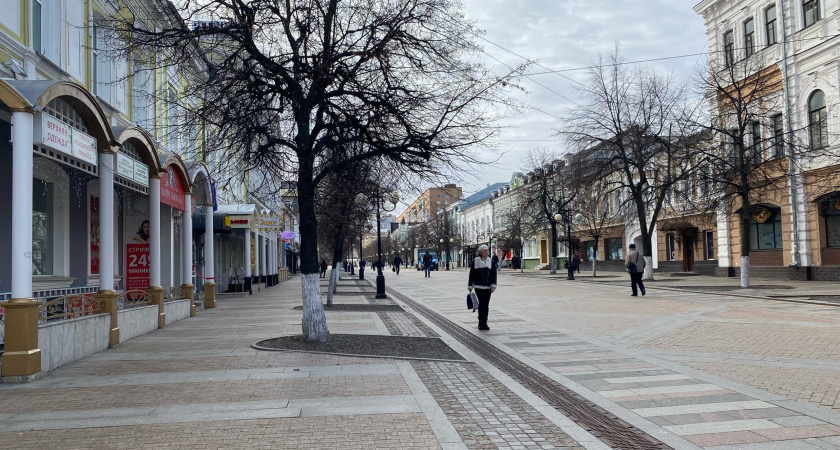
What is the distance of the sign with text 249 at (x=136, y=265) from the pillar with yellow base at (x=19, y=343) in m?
8.32

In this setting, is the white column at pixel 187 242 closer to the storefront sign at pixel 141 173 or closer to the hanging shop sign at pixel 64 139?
the storefront sign at pixel 141 173

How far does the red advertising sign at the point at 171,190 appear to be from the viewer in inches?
586

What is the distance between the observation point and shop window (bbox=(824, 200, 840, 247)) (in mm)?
25672

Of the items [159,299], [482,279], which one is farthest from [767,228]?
[159,299]

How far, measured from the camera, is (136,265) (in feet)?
53.9

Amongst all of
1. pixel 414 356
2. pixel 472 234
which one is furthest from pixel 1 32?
pixel 472 234

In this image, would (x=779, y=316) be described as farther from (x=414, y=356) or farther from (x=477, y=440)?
(x=477, y=440)

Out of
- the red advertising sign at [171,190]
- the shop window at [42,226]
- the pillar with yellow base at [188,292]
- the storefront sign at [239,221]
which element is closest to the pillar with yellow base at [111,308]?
the shop window at [42,226]

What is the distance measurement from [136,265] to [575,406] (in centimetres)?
1355

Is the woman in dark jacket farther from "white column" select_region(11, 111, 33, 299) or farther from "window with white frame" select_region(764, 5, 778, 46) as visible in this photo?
"window with white frame" select_region(764, 5, 778, 46)

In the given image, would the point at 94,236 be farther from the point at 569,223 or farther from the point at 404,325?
the point at 569,223

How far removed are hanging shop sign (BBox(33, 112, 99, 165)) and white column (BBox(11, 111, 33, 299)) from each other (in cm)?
24

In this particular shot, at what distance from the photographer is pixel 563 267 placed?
2376 inches

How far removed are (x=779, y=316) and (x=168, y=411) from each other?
1313 centimetres
